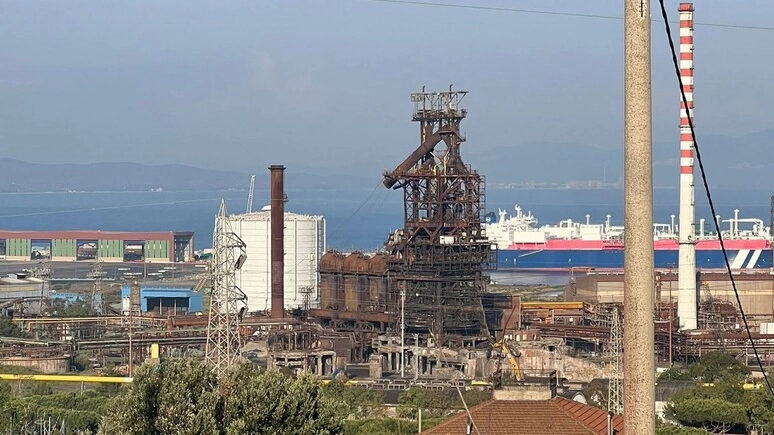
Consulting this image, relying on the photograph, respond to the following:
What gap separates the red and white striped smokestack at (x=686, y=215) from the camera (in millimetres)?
44719

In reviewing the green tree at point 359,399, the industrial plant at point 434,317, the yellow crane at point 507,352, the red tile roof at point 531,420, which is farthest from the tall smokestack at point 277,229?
the red tile roof at point 531,420

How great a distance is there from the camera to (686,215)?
45688 millimetres

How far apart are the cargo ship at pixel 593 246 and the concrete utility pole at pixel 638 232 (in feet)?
288

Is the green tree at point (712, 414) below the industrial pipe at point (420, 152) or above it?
below

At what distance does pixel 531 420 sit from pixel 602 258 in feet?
290

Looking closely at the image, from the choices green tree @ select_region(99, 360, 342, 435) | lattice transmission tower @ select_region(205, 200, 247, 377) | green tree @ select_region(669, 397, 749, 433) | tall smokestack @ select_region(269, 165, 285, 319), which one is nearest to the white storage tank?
tall smokestack @ select_region(269, 165, 285, 319)

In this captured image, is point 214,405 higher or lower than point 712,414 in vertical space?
higher

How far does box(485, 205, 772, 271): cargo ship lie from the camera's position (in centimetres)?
9631

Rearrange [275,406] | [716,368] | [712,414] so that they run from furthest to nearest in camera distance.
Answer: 1. [716,368]
2. [712,414]
3. [275,406]

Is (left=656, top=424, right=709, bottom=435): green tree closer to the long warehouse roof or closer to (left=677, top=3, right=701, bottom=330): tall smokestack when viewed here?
(left=677, top=3, right=701, bottom=330): tall smokestack

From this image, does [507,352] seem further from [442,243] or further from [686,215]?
[686,215]

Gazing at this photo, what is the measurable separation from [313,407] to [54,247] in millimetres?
97531

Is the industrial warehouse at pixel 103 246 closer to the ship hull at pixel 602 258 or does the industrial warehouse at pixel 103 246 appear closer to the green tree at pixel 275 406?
the ship hull at pixel 602 258

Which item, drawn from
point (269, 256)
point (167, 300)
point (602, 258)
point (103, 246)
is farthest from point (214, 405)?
point (103, 246)
